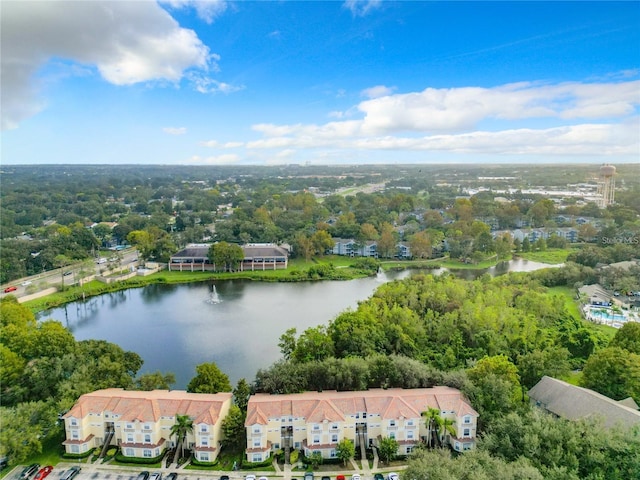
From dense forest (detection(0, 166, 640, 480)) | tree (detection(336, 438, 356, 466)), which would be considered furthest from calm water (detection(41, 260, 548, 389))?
tree (detection(336, 438, 356, 466))

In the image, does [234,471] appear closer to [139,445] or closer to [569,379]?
[139,445]

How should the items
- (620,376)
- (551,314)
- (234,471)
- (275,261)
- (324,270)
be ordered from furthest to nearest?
1. (275,261)
2. (324,270)
3. (551,314)
4. (620,376)
5. (234,471)

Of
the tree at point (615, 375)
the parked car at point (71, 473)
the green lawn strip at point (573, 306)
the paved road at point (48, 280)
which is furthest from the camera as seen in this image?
the paved road at point (48, 280)

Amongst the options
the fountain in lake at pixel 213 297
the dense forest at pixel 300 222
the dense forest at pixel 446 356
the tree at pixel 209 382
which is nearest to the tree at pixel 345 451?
the dense forest at pixel 446 356

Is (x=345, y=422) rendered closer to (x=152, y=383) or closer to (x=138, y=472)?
(x=138, y=472)

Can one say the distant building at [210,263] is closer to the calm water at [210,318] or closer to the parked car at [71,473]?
the calm water at [210,318]

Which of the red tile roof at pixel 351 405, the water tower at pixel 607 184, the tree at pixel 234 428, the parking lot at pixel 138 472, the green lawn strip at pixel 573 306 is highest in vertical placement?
the water tower at pixel 607 184

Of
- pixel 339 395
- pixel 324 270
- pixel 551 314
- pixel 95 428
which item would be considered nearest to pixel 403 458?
pixel 339 395
